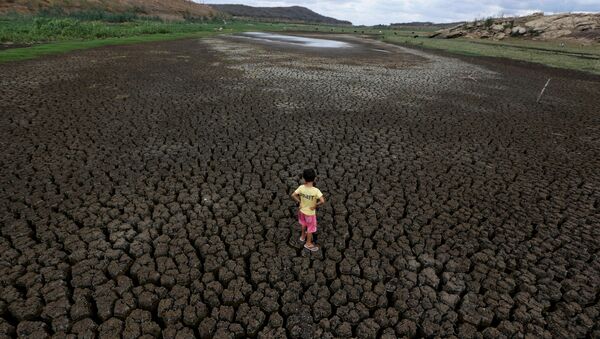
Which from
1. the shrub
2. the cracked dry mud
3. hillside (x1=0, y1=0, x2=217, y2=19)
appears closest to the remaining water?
the cracked dry mud

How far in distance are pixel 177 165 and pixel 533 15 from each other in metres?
79.7

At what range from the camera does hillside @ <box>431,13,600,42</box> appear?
51484 mm

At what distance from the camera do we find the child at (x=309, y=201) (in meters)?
4.53

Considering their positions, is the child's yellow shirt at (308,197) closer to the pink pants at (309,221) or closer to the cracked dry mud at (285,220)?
the pink pants at (309,221)

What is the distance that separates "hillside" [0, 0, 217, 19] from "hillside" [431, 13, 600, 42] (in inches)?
2965

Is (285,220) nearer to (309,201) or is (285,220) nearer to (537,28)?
(309,201)

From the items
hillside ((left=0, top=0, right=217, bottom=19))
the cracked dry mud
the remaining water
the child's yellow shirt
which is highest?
hillside ((left=0, top=0, right=217, bottom=19))

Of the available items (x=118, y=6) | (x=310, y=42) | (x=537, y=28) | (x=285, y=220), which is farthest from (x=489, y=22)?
(x=118, y=6)

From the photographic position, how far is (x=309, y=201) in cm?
466

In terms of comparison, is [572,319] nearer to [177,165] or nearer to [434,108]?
[177,165]

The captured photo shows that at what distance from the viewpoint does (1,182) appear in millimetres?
6195

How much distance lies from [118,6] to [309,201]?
104 meters

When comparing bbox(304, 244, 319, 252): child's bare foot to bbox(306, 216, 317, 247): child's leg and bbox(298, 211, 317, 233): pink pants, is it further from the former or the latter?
bbox(298, 211, 317, 233): pink pants

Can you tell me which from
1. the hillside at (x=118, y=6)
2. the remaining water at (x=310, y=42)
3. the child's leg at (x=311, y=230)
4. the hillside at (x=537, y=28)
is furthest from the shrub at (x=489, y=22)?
the hillside at (x=118, y=6)
